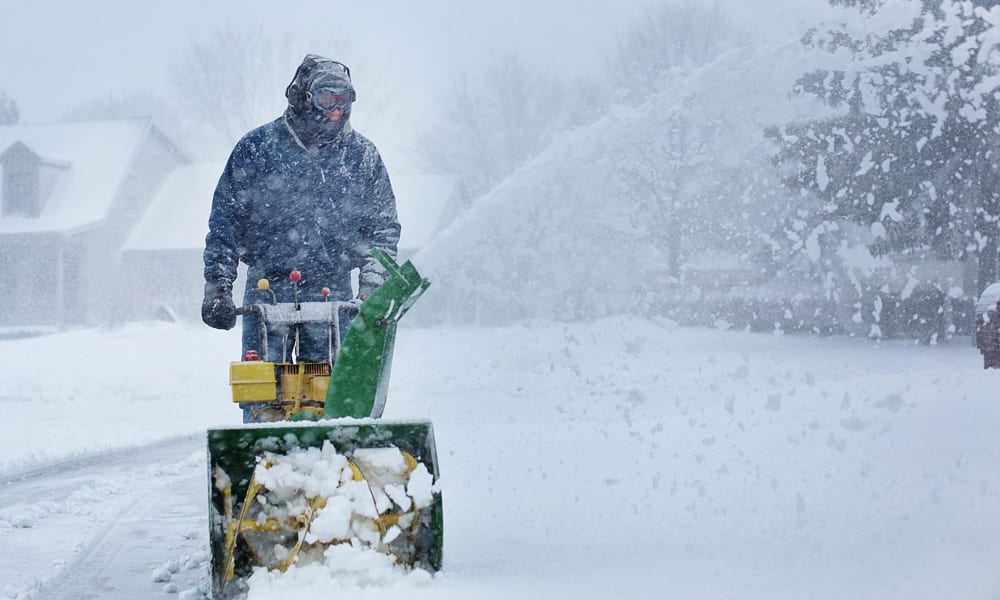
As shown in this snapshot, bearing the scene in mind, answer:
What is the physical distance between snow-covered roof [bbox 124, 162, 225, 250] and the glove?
29876 mm

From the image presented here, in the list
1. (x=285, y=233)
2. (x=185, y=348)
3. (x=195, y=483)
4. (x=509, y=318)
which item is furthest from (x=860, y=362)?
(x=185, y=348)

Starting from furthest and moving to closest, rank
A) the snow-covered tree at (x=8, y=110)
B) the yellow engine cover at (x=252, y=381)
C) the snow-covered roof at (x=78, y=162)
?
the snow-covered tree at (x=8, y=110)
the snow-covered roof at (x=78, y=162)
the yellow engine cover at (x=252, y=381)

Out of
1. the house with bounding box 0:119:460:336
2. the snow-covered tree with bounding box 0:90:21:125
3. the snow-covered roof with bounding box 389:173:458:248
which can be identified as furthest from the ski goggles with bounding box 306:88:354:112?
the snow-covered tree with bounding box 0:90:21:125

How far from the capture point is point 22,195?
33875mm

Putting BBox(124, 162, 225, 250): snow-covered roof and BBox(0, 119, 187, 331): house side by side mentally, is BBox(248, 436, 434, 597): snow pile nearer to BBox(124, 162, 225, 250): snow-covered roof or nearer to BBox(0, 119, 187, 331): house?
BBox(0, 119, 187, 331): house

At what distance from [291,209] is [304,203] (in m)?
0.06

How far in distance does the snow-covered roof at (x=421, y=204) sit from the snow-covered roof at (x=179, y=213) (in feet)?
21.5

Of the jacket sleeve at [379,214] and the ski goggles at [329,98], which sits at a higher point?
the ski goggles at [329,98]

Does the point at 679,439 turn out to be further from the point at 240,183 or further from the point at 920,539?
the point at 240,183

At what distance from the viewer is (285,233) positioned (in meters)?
4.70

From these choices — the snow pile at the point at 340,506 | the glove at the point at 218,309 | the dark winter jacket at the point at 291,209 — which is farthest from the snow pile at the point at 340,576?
the dark winter jacket at the point at 291,209

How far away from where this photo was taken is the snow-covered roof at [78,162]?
3366cm

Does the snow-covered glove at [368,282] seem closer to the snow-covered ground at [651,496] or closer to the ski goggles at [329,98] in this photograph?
the ski goggles at [329,98]

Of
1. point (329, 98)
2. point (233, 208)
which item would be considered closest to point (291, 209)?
point (233, 208)
